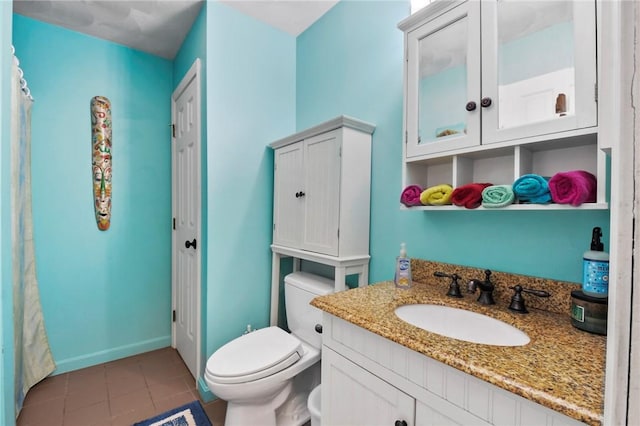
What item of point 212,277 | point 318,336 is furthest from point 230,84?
point 318,336

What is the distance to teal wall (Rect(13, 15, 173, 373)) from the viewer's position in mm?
2043

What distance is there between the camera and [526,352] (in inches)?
28.7

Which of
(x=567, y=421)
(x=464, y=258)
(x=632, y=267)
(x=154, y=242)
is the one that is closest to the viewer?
(x=632, y=267)

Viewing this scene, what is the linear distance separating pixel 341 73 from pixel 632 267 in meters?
1.76

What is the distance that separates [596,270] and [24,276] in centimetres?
276

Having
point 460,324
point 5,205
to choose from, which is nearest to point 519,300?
point 460,324

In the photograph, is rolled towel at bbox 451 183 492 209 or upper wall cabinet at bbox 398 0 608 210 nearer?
upper wall cabinet at bbox 398 0 608 210

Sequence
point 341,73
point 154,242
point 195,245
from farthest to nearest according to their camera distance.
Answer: point 154,242 < point 195,245 < point 341,73

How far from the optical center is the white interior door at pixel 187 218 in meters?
1.93

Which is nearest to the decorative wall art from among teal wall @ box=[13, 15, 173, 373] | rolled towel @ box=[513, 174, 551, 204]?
teal wall @ box=[13, 15, 173, 373]

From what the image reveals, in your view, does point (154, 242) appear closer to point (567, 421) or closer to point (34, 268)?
point (34, 268)

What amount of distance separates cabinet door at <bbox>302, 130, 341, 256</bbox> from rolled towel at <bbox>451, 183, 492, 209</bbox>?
23.8 inches

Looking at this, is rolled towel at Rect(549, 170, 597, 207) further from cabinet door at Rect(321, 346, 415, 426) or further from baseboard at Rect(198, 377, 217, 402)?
baseboard at Rect(198, 377, 217, 402)

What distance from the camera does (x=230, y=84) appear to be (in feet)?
6.15
